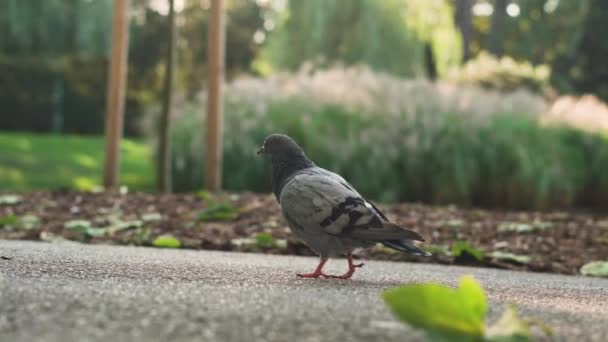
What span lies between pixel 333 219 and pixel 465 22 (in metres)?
24.8

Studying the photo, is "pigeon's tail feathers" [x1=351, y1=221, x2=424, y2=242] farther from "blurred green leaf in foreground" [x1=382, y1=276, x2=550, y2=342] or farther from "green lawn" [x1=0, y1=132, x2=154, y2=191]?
"green lawn" [x1=0, y1=132, x2=154, y2=191]

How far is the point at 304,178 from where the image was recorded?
315 cm

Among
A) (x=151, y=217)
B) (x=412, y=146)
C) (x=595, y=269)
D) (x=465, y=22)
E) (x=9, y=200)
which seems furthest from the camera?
(x=465, y=22)

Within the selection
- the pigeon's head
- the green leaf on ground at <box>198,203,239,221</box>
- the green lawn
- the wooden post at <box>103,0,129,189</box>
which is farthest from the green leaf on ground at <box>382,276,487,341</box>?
the green lawn

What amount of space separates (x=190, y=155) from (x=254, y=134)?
2.60ft

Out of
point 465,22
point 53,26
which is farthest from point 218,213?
point 465,22

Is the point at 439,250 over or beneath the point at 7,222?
over

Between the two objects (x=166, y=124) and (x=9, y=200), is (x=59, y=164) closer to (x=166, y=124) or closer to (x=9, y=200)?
(x=166, y=124)

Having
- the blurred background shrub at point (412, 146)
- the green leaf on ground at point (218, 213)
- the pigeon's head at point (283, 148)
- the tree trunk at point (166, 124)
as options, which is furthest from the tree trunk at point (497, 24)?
the pigeon's head at point (283, 148)

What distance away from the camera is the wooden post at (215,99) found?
25.9ft

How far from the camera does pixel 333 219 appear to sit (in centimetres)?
301

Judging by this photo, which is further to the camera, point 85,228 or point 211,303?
point 85,228

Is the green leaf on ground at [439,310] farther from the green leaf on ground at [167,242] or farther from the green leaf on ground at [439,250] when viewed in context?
the green leaf on ground at [167,242]

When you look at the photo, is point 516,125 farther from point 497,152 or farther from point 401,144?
point 401,144
